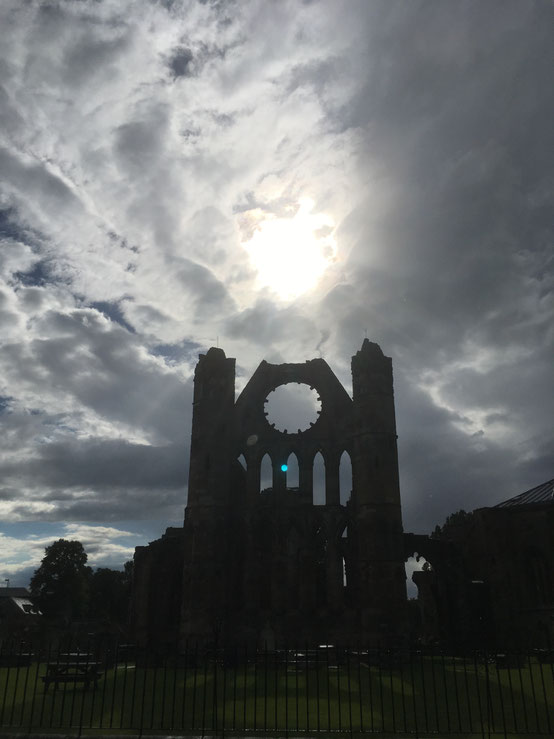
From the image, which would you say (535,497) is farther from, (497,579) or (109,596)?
(109,596)

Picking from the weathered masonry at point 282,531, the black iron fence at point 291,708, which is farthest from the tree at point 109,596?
the black iron fence at point 291,708

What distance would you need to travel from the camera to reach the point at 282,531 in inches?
1388

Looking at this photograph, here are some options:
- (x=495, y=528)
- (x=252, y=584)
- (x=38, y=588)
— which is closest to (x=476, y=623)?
(x=495, y=528)

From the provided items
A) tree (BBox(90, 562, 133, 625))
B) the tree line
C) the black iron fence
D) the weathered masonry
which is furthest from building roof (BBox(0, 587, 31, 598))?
the black iron fence

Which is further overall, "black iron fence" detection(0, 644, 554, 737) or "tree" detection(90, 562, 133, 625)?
"tree" detection(90, 562, 133, 625)

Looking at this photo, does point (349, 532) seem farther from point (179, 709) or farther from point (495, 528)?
point (179, 709)

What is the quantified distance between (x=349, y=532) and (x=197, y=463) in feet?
32.3

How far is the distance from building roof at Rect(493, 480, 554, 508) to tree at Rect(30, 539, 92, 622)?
46.5 m

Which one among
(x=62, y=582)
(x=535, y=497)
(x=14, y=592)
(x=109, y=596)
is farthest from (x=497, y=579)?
(x=14, y=592)

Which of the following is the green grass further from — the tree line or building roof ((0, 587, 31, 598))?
building roof ((0, 587, 31, 598))

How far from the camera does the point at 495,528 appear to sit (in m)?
36.4

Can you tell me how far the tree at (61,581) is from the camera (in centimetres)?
6438

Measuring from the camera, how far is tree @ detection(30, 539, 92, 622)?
6438cm

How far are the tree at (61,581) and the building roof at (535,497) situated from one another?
4653 centimetres
